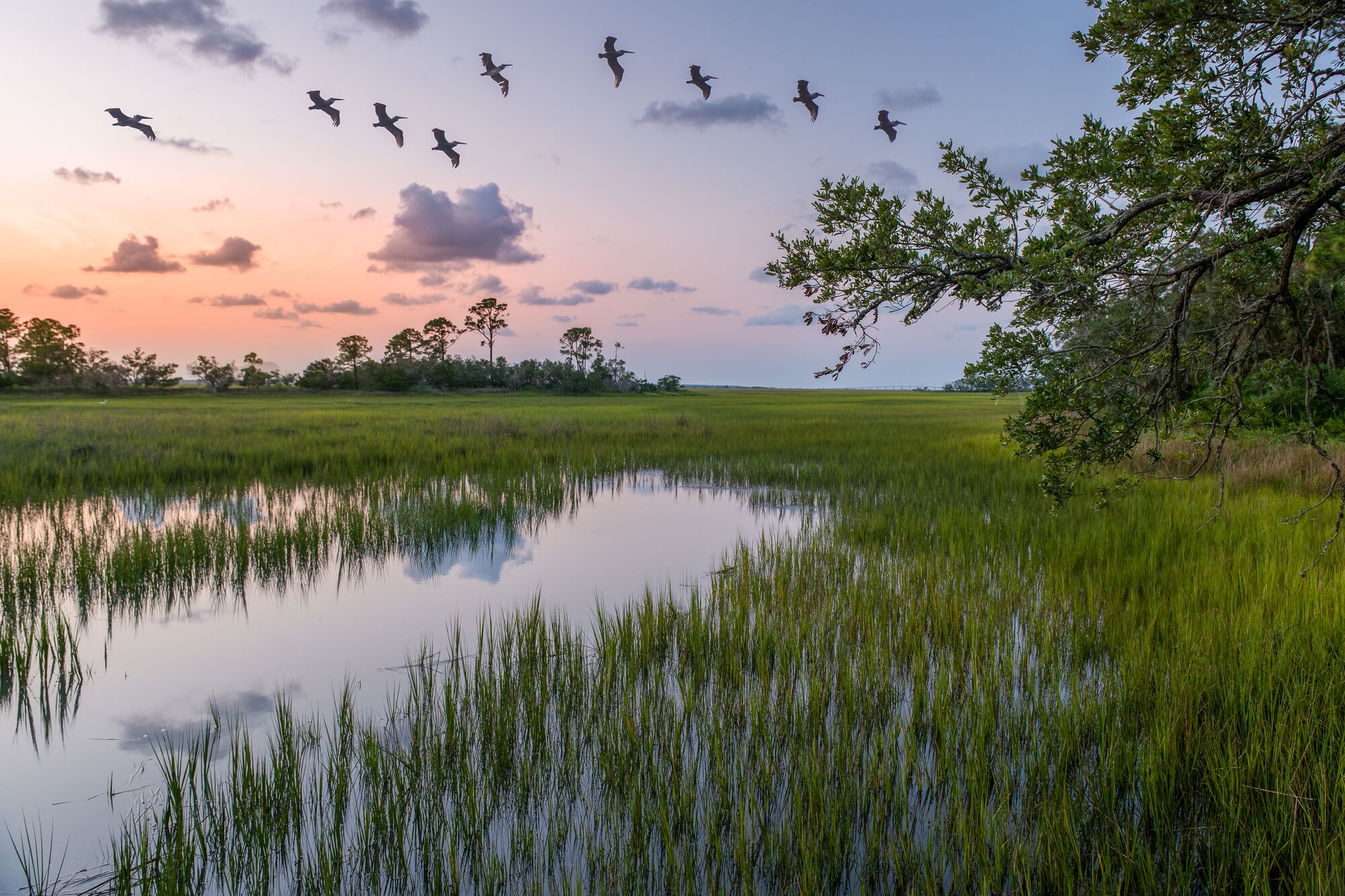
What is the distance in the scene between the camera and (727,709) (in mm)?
3553

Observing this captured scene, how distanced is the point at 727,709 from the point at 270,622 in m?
4.13

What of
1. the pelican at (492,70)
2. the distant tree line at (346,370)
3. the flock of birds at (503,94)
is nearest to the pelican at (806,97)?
the flock of birds at (503,94)

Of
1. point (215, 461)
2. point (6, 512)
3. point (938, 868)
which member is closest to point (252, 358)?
point (215, 461)

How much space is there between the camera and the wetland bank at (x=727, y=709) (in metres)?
2.41

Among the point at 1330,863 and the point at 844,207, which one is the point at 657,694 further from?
the point at 844,207

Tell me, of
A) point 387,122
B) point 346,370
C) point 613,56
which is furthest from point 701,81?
point 346,370

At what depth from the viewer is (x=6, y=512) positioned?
26.5ft

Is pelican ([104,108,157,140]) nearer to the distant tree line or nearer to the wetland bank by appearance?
the wetland bank

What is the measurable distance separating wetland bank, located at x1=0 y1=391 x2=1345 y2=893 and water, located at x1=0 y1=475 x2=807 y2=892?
45 millimetres

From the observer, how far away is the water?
3.22 meters

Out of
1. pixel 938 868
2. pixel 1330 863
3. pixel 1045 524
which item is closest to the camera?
pixel 1330 863

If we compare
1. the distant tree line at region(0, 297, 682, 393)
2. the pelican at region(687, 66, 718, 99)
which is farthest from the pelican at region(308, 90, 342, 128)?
the distant tree line at region(0, 297, 682, 393)

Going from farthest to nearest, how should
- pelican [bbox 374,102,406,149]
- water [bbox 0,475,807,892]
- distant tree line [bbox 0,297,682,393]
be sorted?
distant tree line [bbox 0,297,682,393], pelican [bbox 374,102,406,149], water [bbox 0,475,807,892]

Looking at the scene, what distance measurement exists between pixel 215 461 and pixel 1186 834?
1464 centimetres
